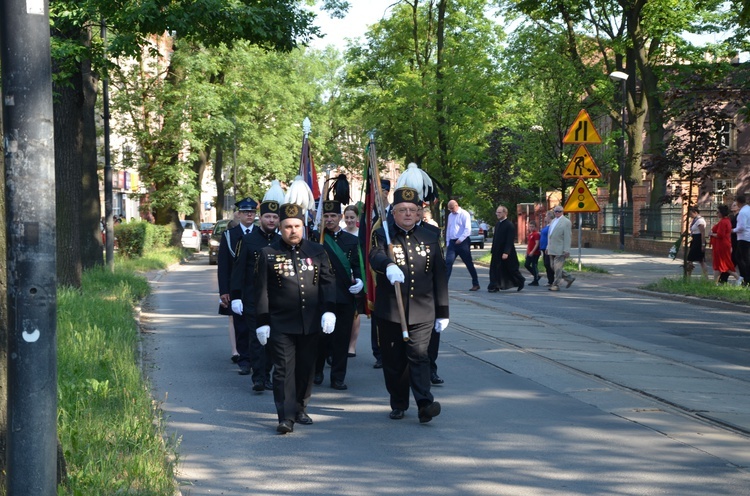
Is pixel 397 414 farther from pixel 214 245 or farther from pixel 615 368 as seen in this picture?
pixel 214 245

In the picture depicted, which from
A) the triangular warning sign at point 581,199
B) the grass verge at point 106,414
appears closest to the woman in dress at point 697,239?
the triangular warning sign at point 581,199

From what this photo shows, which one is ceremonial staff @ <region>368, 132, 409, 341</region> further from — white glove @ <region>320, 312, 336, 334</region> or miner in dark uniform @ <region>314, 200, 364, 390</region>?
miner in dark uniform @ <region>314, 200, 364, 390</region>

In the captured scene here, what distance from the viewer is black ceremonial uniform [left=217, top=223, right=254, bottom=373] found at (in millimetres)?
11023

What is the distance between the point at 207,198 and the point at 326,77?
60.1ft

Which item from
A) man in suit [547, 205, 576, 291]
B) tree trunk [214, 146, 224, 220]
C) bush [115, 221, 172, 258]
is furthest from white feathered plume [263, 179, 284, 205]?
tree trunk [214, 146, 224, 220]

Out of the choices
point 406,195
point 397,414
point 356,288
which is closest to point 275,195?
point 356,288

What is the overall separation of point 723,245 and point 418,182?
12830mm

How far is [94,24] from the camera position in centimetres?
1802

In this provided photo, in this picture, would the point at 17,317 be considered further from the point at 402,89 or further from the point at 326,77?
the point at 326,77

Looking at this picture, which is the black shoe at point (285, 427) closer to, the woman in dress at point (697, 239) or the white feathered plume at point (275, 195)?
the white feathered plume at point (275, 195)

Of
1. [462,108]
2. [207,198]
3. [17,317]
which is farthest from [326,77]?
[17,317]

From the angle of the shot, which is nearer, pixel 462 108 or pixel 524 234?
pixel 462 108

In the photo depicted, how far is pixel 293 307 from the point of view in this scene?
26.9 ft

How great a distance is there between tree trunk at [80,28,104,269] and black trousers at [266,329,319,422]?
14.1m
